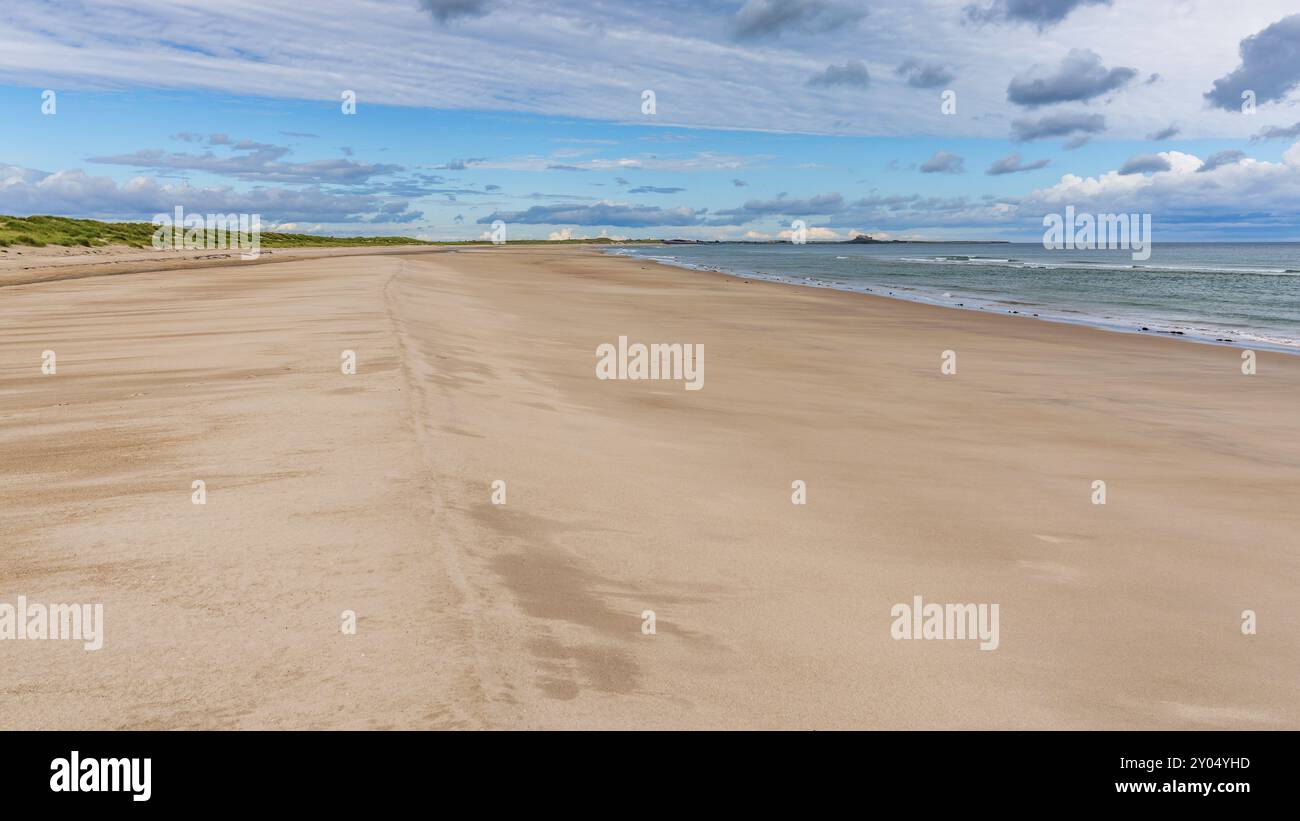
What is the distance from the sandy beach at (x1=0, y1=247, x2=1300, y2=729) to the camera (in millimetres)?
4281

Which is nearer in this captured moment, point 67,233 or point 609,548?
point 609,548

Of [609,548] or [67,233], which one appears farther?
[67,233]

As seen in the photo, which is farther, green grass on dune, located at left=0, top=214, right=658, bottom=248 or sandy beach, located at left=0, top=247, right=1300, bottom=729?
green grass on dune, located at left=0, top=214, right=658, bottom=248

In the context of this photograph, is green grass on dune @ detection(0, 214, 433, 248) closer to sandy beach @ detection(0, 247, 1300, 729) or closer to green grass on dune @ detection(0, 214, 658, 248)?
green grass on dune @ detection(0, 214, 658, 248)

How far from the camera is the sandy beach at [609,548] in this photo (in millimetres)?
4281

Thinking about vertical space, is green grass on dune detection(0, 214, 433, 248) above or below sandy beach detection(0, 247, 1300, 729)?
above

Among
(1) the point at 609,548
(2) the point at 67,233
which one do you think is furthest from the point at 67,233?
(1) the point at 609,548

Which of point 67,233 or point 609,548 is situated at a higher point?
point 67,233

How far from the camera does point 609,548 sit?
20.6 ft

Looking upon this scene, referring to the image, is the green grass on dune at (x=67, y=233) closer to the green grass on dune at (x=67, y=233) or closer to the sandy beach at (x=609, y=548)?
the green grass on dune at (x=67, y=233)

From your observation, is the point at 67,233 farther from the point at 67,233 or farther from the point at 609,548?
the point at 609,548

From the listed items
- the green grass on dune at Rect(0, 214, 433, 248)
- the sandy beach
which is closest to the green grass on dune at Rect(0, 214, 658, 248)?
the green grass on dune at Rect(0, 214, 433, 248)

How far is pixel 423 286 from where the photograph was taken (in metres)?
32.7
